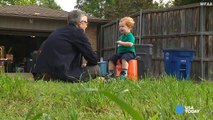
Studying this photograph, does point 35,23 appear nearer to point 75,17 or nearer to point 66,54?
point 75,17

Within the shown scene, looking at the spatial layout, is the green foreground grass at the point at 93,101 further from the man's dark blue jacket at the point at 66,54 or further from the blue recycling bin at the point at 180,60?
the blue recycling bin at the point at 180,60

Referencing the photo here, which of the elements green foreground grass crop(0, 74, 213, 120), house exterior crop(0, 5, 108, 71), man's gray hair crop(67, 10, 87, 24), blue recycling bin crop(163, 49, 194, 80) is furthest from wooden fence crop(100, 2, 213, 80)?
green foreground grass crop(0, 74, 213, 120)

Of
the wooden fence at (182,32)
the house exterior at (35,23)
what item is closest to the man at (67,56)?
the wooden fence at (182,32)

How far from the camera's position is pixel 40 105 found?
3.65 meters

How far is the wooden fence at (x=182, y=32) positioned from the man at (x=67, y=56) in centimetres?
602

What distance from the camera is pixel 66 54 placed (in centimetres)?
690

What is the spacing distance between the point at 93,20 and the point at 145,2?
41.9ft

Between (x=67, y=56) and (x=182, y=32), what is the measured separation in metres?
8.78

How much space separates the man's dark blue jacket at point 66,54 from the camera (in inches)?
267

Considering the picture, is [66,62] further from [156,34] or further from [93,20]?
[93,20]

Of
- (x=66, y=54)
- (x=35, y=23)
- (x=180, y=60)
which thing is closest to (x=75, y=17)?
(x=66, y=54)

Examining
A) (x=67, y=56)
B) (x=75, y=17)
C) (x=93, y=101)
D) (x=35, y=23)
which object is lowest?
(x=93, y=101)

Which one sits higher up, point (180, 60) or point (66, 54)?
point (66, 54)

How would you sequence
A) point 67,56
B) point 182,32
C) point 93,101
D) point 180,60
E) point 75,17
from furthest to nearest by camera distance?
point 182,32
point 180,60
point 75,17
point 67,56
point 93,101
